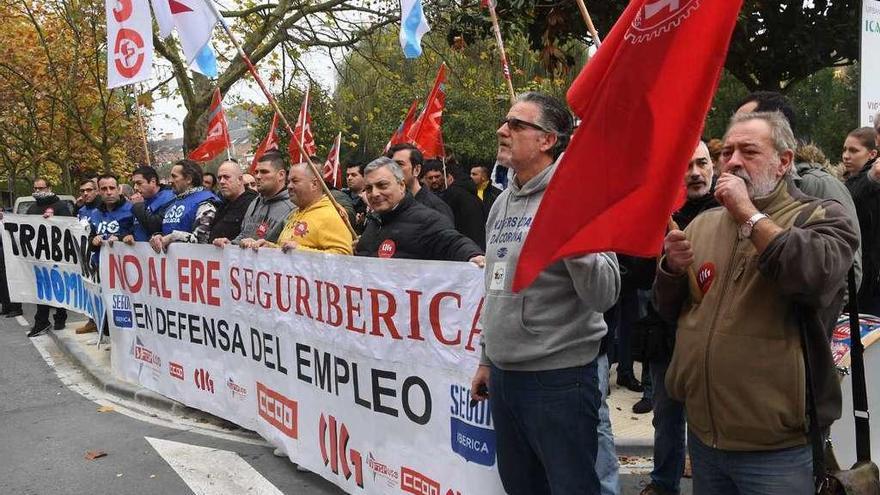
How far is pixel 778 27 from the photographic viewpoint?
297 inches

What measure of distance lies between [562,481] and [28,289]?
30.6 feet

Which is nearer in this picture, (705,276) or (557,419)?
(705,276)

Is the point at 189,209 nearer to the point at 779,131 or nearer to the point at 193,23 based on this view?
the point at 193,23

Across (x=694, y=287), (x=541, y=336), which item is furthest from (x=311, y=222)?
(x=694, y=287)

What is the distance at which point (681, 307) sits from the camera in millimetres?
2525

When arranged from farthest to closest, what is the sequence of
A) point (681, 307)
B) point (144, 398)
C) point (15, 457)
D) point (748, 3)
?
point (748, 3)
point (144, 398)
point (15, 457)
point (681, 307)

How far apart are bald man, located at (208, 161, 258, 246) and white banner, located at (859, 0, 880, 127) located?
197 inches

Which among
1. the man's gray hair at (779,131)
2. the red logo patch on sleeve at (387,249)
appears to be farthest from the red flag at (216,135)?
the man's gray hair at (779,131)

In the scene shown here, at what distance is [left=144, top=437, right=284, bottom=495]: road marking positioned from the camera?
4520 millimetres

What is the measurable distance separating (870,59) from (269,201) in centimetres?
478

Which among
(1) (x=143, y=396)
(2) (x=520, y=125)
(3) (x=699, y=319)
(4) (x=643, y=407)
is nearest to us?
(3) (x=699, y=319)

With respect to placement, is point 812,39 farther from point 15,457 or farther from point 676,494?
point 15,457

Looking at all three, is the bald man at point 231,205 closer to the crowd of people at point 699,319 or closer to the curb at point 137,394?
the curb at point 137,394

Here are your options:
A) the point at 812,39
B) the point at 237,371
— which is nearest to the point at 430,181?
the point at 237,371
